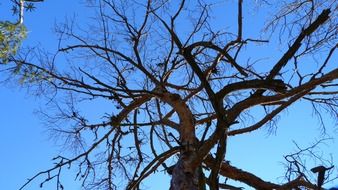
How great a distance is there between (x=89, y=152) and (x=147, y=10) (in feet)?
7.16

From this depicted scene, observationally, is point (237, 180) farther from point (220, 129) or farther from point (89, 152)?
point (220, 129)

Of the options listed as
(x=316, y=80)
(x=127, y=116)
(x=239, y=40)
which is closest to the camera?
(x=316, y=80)

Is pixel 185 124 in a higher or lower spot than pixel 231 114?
higher

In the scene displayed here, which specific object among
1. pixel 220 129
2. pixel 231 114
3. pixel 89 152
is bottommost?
pixel 220 129

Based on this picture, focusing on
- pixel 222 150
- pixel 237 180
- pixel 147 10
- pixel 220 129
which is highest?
pixel 147 10

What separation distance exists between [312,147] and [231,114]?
8.56 ft

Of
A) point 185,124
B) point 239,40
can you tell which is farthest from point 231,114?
point 239,40

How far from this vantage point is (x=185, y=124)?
17.8 ft

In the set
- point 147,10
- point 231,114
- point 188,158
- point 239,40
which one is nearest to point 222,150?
point 231,114

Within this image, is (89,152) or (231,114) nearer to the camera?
(231,114)

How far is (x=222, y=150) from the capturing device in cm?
243

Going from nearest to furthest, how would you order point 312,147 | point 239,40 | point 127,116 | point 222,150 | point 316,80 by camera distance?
point 222,150 < point 316,80 < point 312,147 < point 239,40 < point 127,116

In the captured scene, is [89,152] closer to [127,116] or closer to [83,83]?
[127,116]

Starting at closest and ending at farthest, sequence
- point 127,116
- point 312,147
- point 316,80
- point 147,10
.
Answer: point 316,80 < point 312,147 < point 147,10 < point 127,116
